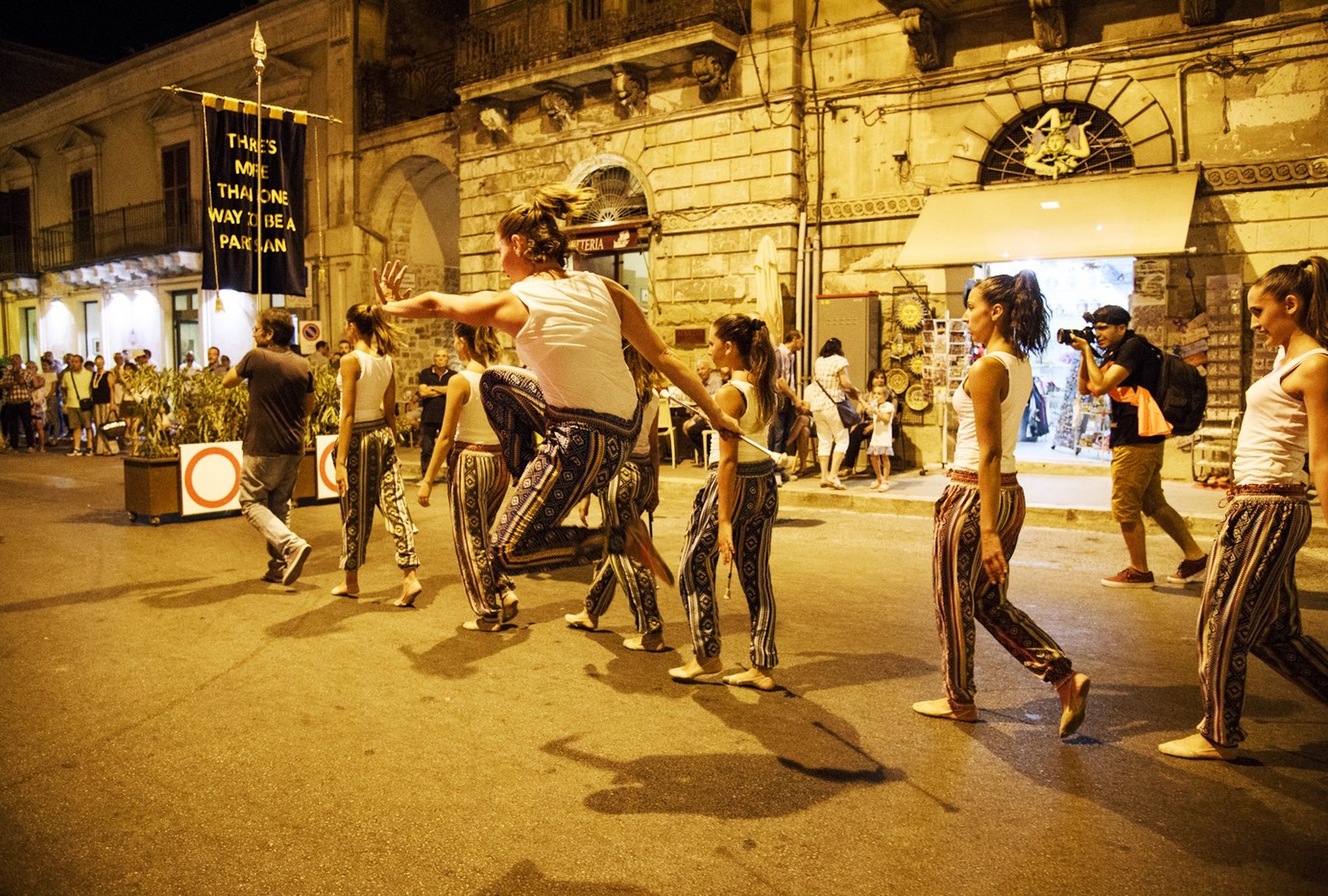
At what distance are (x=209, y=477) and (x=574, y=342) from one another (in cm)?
784

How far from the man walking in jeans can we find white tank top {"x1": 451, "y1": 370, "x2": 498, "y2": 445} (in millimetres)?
1697

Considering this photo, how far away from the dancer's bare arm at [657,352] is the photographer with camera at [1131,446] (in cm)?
333

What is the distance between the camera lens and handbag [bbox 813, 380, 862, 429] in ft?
39.9

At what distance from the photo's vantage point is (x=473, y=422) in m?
5.77

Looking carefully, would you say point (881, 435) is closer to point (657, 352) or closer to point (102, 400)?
point (657, 352)

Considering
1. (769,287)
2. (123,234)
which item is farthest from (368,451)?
(123,234)

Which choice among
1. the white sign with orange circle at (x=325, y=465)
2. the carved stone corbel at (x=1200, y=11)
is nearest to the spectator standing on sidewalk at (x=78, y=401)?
the white sign with orange circle at (x=325, y=465)

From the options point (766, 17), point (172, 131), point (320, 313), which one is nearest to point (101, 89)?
point (172, 131)

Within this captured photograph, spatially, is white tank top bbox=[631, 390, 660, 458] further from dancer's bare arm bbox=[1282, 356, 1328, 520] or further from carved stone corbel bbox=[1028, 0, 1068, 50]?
carved stone corbel bbox=[1028, 0, 1068, 50]

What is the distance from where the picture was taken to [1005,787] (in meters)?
3.50

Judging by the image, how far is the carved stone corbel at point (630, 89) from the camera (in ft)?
53.8

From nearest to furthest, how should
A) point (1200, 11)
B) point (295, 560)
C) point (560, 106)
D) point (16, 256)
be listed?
point (295, 560), point (1200, 11), point (560, 106), point (16, 256)

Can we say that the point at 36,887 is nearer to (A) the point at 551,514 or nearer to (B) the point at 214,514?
(A) the point at 551,514

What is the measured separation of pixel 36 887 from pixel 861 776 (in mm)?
2585
